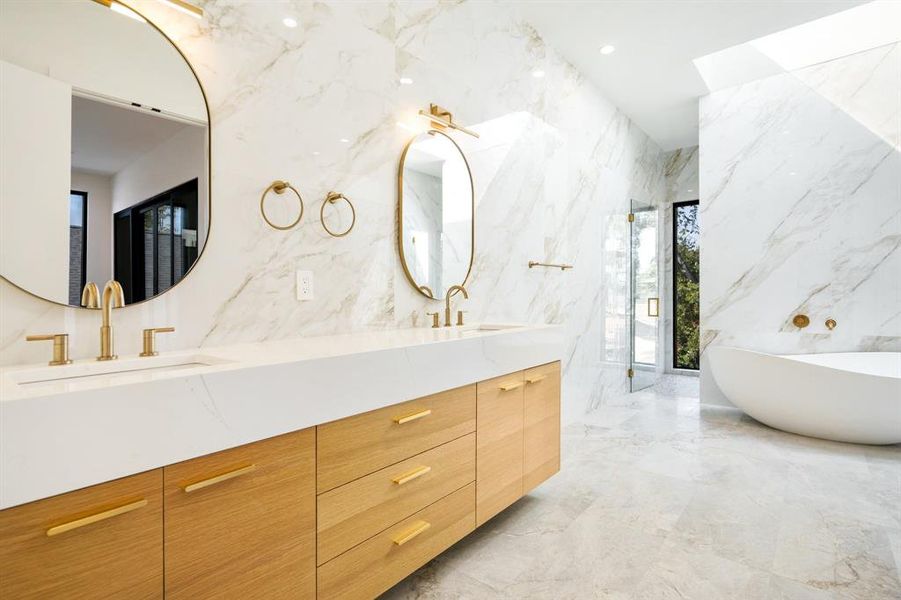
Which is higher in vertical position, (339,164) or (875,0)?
(875,0)

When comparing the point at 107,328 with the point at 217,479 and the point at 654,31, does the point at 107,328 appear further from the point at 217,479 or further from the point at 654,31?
the point at 654,31

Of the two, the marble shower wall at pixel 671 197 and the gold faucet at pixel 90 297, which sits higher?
the marble shower wall at pixel 671 197

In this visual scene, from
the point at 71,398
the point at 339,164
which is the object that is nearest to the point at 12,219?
the point at 71,398

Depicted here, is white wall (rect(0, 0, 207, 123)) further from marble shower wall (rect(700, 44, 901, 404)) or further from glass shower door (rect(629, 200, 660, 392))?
glass shower door (rect(629, 200, 660, 392))

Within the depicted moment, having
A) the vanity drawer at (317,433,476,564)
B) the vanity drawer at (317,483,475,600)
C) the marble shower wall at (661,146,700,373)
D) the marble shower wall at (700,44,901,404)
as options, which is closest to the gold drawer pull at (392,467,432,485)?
the vanity drawer at (317,433,476,564)

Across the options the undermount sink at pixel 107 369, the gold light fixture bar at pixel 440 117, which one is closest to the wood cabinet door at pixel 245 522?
the undermount sink at pixel 107 369

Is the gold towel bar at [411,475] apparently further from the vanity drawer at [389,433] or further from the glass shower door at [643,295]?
the glass shower door at [643,295]

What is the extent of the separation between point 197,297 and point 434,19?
193cm

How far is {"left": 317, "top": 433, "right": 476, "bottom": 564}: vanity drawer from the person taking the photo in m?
1.33

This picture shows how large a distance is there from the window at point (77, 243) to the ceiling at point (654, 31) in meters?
2.93

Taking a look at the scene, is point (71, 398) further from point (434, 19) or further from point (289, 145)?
point (434, 19)

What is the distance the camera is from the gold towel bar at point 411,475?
5.02 ft

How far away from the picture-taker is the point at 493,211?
3031mm

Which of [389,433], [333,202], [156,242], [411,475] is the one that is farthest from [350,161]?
[411,475]
